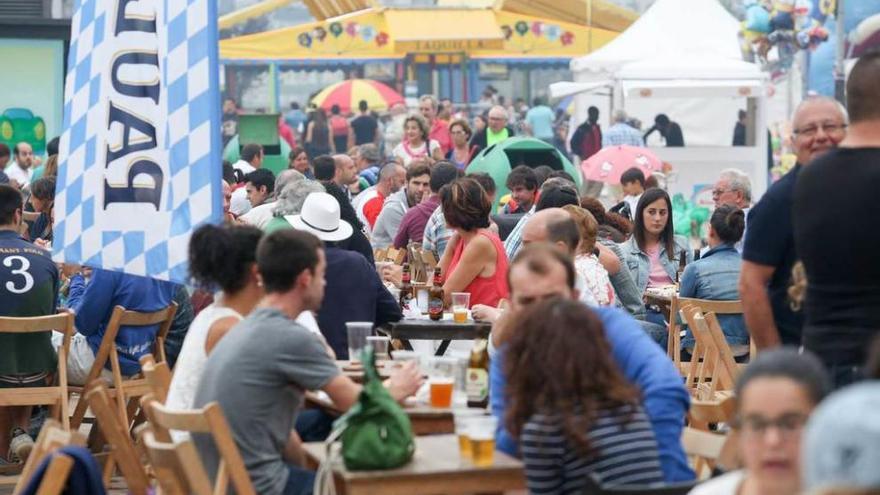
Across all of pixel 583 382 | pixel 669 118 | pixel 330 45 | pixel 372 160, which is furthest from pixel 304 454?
pixel 330 45

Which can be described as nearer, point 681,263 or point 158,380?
point 158,380

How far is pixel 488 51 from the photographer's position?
34438 millimetres

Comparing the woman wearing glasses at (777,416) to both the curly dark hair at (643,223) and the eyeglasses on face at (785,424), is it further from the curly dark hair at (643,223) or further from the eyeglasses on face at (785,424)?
the curly dark hair at (643,223)

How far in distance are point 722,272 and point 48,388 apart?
3.91 metres

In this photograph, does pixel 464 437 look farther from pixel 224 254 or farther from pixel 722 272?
pixel 722 272

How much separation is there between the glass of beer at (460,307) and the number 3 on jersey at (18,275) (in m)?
2.20

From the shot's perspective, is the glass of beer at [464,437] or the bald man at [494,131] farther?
the bald man at [494,131]

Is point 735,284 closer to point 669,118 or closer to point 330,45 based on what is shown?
point 669,118

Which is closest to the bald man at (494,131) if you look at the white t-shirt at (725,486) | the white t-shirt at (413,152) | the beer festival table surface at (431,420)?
the white t-shirt at (413,152)

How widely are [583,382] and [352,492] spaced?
0.74m

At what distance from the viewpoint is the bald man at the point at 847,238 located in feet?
15.9

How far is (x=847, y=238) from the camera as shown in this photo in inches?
192

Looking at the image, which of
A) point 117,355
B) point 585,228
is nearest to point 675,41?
point 585,228

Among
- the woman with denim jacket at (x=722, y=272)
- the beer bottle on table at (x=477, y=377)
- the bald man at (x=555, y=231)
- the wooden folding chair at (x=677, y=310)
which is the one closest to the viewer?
the beer bottle on table at (x=477, y=377)
